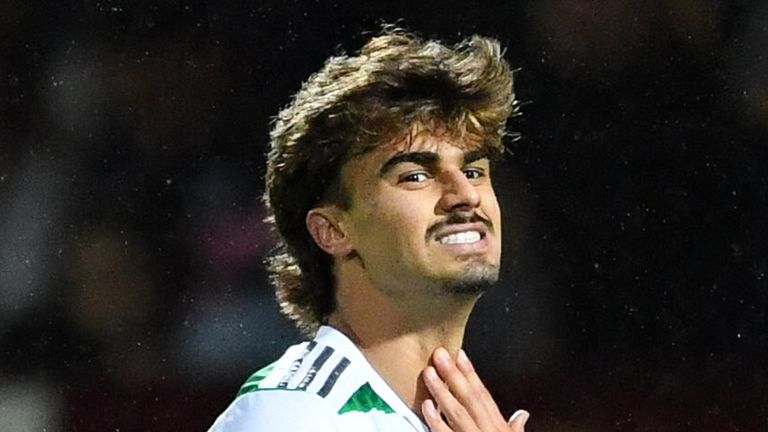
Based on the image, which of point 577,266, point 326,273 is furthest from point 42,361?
point 577,266

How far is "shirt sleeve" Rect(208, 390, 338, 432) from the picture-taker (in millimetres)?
1172

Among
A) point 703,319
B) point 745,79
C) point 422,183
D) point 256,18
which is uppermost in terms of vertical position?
point 256,18

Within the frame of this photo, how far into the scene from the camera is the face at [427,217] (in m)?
1.20

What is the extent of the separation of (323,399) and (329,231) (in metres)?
0.15

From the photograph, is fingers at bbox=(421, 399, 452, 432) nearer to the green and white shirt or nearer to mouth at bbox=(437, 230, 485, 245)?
the green and white shirt

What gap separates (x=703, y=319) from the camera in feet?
5.22

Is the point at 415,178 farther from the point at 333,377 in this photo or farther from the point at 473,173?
the point at 333,377

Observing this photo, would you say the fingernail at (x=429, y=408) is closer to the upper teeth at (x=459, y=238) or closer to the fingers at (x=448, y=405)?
the fingers at (x=448, y=405)

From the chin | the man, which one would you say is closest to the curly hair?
the man

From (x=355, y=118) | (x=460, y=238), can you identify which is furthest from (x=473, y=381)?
(x=355, y=118)

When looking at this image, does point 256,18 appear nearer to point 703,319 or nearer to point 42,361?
point 42,361

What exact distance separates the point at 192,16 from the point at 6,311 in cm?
34

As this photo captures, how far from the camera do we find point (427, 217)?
1200 millimetres

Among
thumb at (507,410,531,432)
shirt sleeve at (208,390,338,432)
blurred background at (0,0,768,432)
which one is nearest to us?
shirt sleeve at (208,390,338,432)
